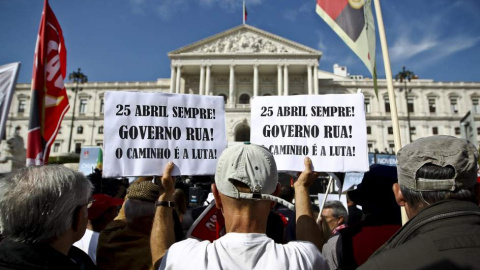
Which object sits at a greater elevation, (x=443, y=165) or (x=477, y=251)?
(x=443, y=165)

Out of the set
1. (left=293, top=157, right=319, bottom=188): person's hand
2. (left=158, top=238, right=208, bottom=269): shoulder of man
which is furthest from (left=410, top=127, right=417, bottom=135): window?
(left=158, top=238, right=208, bottom=269): shoulder of man

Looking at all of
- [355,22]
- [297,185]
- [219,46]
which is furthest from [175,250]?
[219,46]

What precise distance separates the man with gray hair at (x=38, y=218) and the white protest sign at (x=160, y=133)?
112 cm

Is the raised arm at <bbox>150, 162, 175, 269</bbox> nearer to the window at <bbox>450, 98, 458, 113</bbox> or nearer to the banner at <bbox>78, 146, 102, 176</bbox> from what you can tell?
the banner at <bbox>78, 146, 102, 176</bbox>

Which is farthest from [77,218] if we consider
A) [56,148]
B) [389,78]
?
[56,148]

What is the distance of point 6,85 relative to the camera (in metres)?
4.69

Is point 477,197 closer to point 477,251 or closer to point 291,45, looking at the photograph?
point 477,251

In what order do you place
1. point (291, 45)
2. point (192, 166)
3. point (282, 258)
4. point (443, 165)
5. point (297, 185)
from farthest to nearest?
point (291, 45), point (192, 166), point (297, 185), point (443, 165), point (282, 258)

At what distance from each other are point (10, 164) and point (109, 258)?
382 inches

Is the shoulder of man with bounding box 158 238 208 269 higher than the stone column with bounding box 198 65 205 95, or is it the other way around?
the stone column with bounding box 198 65 205 95

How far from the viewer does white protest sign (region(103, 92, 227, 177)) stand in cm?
276

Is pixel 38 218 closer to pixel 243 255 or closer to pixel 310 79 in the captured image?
pixel 243 255

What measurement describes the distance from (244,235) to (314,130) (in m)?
1.92

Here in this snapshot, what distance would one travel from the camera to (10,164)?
990cm
